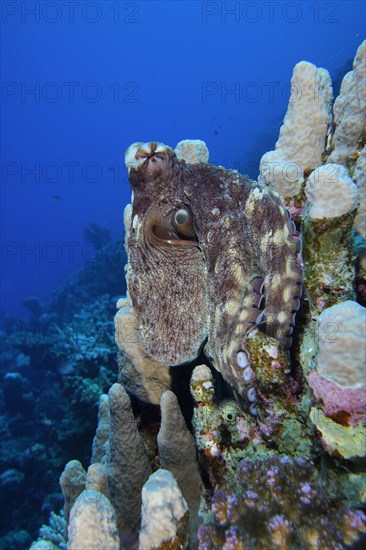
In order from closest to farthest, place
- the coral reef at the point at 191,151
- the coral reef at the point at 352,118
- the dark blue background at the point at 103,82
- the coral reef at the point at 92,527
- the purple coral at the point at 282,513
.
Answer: the purple coral at the point at 282,513 → the coral reef at the point at 92,527 → the coral reef at the point at 352,118 → the coral reef at the point at 191,151 → the dark blue background at the point at 103,82

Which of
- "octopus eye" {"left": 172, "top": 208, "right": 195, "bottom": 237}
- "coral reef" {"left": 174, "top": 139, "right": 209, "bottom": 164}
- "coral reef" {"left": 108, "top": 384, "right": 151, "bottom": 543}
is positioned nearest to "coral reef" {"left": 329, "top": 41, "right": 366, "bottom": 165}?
"coral reef" {"left": 174, "top": 139, "right": 209, "bottom": 164}

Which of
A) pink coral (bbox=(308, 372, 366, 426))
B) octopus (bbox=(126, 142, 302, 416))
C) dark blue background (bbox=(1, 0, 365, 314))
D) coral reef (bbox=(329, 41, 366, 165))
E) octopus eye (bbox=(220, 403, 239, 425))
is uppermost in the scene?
dark blue background (bbox=(1, 0, 365, 314))

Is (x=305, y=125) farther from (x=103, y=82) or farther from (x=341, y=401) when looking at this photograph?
(x=103, y=82)

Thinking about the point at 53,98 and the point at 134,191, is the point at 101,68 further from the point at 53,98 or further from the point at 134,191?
the point at 134,191

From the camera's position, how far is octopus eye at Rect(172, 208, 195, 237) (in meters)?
2.38

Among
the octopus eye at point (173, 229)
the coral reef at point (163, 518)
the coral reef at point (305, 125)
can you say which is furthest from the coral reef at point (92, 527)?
the coral reef at point (305, 125)

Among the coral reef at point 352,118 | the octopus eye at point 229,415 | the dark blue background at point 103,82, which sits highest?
the dark blue background at point 103,82

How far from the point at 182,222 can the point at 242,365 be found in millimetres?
997

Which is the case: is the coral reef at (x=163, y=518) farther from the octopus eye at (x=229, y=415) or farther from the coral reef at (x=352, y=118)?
the coral reef at (x=352, y=118)

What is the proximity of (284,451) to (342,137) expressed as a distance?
271cm

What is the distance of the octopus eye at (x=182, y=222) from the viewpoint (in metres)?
2.38

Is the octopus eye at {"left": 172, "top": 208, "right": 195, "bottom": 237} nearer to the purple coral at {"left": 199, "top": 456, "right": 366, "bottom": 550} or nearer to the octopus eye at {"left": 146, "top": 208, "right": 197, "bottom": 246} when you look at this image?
the octopus eye at {"left": 146, "top": 208, "right": 197, "bottom": 246}

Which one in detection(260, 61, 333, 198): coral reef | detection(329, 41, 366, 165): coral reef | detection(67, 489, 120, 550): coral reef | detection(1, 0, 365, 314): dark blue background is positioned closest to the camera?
detection(67, 489, 120, 550): coral reef

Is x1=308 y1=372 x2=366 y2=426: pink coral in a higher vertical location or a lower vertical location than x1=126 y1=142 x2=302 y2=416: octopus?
lower
